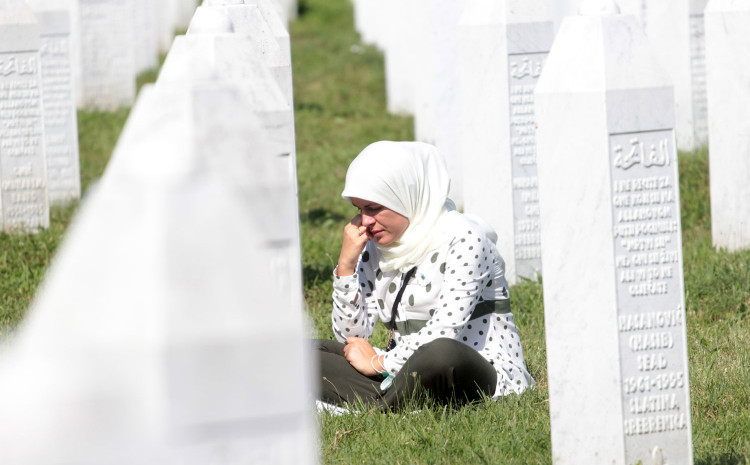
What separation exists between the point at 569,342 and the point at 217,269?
154 centimetres

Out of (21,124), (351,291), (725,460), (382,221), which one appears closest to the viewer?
(725,460)

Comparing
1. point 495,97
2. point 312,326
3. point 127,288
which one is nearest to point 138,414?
point 127,288

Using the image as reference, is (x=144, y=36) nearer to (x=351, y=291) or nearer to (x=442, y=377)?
(x=351, y=291)

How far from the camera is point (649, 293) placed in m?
2.99

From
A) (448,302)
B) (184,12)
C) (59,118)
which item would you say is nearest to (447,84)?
(59,118)

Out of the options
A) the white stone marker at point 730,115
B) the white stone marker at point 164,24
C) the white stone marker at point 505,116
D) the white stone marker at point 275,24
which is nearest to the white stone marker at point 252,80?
the white stone marker at point 275,24

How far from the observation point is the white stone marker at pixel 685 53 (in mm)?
8711

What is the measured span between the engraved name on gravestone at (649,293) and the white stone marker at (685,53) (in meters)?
6.02

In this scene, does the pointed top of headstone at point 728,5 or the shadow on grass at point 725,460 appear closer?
the shadow on grass at point 725,460

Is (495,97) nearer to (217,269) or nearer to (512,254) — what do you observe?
(512,254)

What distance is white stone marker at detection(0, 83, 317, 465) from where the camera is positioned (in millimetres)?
1678

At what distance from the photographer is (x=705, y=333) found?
Answer: 479 centimetres

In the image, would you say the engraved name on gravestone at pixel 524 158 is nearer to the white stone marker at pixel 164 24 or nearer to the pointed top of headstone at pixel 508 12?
the pointed top of headstone at pixel 508 12

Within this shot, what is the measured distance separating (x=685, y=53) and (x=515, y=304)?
4.04 meters
